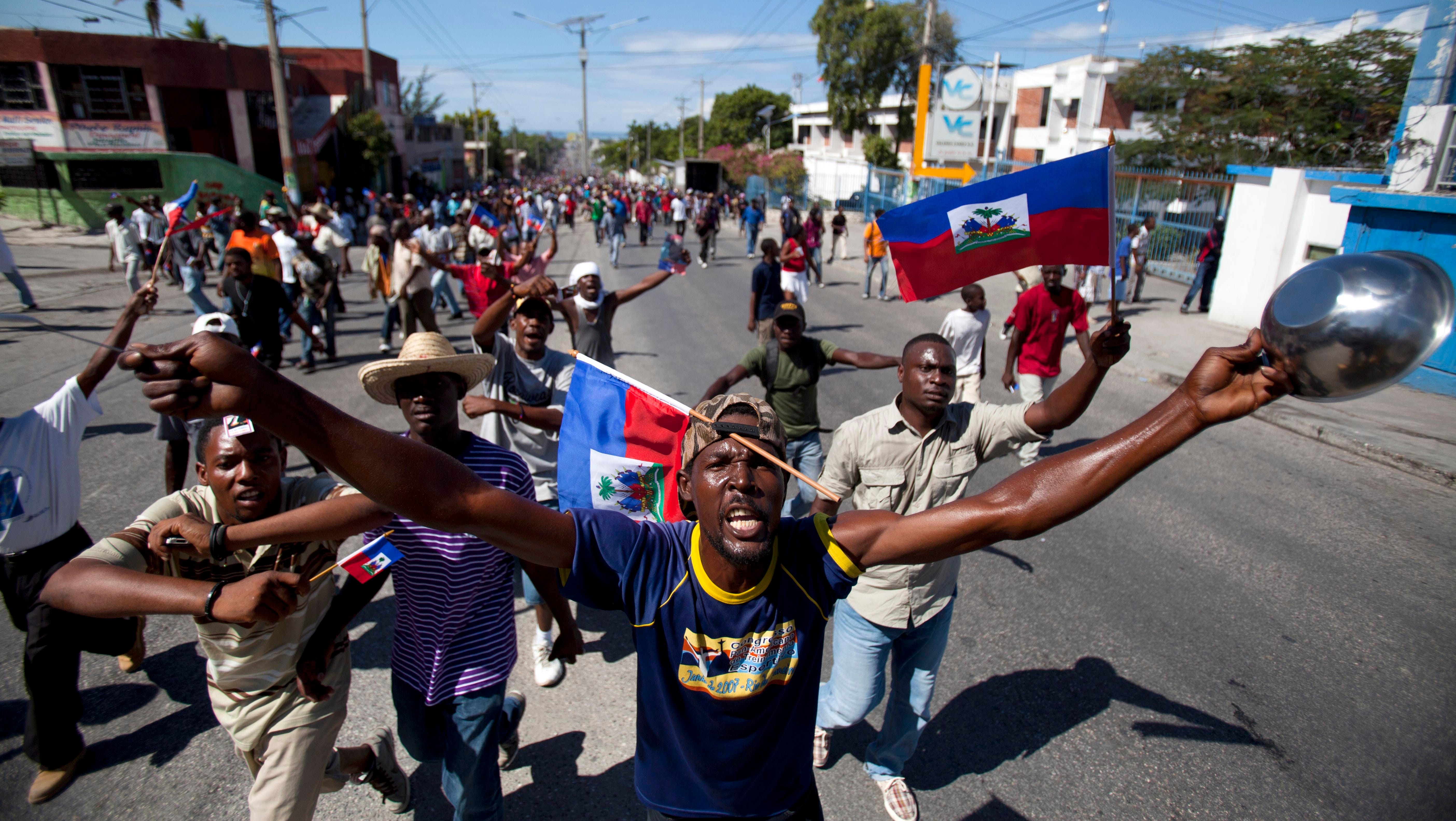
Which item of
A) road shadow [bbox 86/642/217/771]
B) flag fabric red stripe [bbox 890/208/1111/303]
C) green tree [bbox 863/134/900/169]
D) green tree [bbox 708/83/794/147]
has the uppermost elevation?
green tree [bbox 708/83/794/147]

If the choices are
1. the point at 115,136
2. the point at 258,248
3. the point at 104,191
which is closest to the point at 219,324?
the point at 258,248

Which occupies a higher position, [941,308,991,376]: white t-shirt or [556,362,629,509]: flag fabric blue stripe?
[556,362,629,509]: flag fabric blue stripe

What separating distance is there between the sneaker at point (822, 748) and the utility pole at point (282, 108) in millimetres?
21956

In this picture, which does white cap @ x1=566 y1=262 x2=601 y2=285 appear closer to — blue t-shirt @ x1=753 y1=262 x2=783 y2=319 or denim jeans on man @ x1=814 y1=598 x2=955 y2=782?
blue t-shirt @ x1=753 y1=262 x2=783 y2=319

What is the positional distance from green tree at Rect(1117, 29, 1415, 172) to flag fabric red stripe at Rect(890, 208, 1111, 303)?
17599mm

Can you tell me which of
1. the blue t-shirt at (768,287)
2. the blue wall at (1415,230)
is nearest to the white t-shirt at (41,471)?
the blue t-shirt at (768,287)

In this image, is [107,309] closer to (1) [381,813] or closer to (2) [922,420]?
(1) [381,813]

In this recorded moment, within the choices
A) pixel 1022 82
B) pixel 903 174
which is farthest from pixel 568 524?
pixel 1022 82

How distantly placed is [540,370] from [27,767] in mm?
2881

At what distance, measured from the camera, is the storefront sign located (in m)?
25.3

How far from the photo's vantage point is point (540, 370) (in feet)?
14.5

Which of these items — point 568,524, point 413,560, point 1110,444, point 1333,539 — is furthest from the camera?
point 1333,539

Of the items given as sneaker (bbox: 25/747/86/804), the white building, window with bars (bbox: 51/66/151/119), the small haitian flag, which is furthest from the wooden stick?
the white building

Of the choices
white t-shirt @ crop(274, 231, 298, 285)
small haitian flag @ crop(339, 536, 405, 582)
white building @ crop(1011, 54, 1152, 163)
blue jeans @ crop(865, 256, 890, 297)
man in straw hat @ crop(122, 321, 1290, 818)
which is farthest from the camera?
white building @ crop(1011, 54, 1152, 163)
